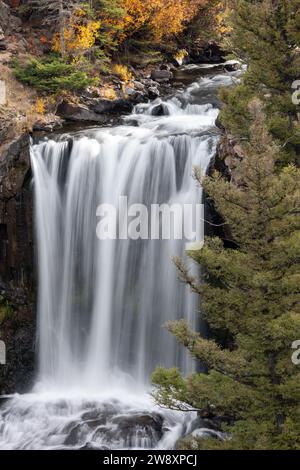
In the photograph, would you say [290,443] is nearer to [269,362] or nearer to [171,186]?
[269,362]

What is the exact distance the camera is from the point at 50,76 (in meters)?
23.4

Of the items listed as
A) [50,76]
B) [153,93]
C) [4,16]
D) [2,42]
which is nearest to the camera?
[50,76]

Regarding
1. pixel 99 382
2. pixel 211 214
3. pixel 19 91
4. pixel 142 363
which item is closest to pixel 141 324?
pixel 142 363

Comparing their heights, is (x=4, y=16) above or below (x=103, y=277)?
above

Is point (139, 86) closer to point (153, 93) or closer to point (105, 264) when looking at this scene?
point (153, 93)

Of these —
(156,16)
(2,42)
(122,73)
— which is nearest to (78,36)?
(122,73)

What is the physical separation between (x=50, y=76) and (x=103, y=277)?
33.4 ft

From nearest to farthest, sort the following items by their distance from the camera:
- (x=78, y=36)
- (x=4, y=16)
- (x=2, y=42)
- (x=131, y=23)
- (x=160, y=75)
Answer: (x=2, y=42) → (x=78, y=36) → (x=4, y=16) → (x=160, y=75) → (x=131, y=23)

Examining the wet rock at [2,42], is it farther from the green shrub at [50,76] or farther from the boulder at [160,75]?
the boulder at [160,75]

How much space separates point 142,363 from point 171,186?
222 inches

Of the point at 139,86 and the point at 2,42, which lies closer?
the point at 2,42

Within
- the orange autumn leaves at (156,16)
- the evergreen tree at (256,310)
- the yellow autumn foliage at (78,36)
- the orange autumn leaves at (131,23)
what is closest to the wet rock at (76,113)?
the orange autumn leaves at (131,23)

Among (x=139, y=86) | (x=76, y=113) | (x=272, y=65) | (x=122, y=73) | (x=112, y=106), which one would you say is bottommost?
(x=272, y=65)

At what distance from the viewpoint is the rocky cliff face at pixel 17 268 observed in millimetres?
18094
